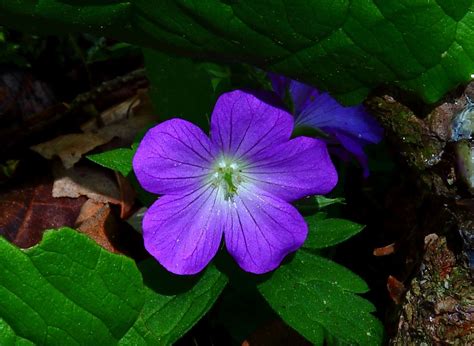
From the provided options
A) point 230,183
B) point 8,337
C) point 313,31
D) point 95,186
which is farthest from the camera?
point 95,186

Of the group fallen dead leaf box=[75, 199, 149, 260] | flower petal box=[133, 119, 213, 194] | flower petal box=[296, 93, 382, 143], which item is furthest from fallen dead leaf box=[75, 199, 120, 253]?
flower petal box=[296, 93, 382, 143]

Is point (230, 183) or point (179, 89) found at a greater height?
point (179, 89)

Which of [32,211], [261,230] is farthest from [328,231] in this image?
[32,211]

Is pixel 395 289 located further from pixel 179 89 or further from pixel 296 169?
pixel 179 89

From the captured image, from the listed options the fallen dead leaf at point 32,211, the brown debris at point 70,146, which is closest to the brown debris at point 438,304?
the fallen dead leaf at point 32,211

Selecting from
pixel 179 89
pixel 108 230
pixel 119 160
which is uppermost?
pixel 179 89

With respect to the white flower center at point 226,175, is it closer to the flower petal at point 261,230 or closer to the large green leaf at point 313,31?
the flower petal at point 261,230
